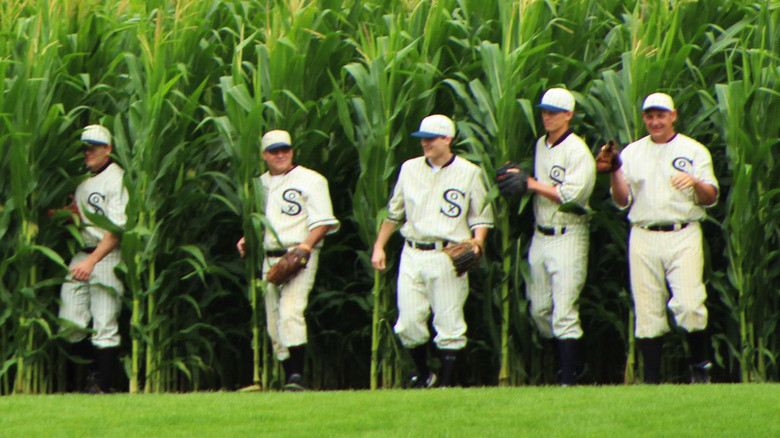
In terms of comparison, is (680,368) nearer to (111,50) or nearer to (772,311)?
(772,311)

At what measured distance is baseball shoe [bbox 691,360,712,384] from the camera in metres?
9.80

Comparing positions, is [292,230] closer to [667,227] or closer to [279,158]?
[279,158]

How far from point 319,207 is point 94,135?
1.93 m

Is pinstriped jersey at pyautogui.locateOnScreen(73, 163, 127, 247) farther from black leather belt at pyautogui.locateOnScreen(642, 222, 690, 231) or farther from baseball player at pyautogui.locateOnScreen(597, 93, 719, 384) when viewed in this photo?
black leather belt at pyautogui.locateOnScreen(642, 222, 690, 231)

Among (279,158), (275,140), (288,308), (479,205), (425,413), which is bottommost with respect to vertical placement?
(425,413)

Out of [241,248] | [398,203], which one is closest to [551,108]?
[398,203]

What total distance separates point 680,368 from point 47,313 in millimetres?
5290

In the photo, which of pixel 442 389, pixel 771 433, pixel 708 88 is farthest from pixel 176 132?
pixel 771 433

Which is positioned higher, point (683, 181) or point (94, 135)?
point (94, 135)

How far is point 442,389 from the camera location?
937cm

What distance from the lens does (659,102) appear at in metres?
9.57

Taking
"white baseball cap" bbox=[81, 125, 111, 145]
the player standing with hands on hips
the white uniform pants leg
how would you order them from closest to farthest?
the player standing with hands on hips < the white uniform pants leg < "white baseball cap" bbox=[81, 125, 111, 145]

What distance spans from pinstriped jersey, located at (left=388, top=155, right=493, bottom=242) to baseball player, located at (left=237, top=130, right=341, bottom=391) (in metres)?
0.69

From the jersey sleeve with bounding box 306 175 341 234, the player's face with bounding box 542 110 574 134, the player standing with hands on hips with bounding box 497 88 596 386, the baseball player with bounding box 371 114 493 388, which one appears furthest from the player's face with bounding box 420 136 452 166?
the jersey sleeve with bounding box 306 175 341 234
